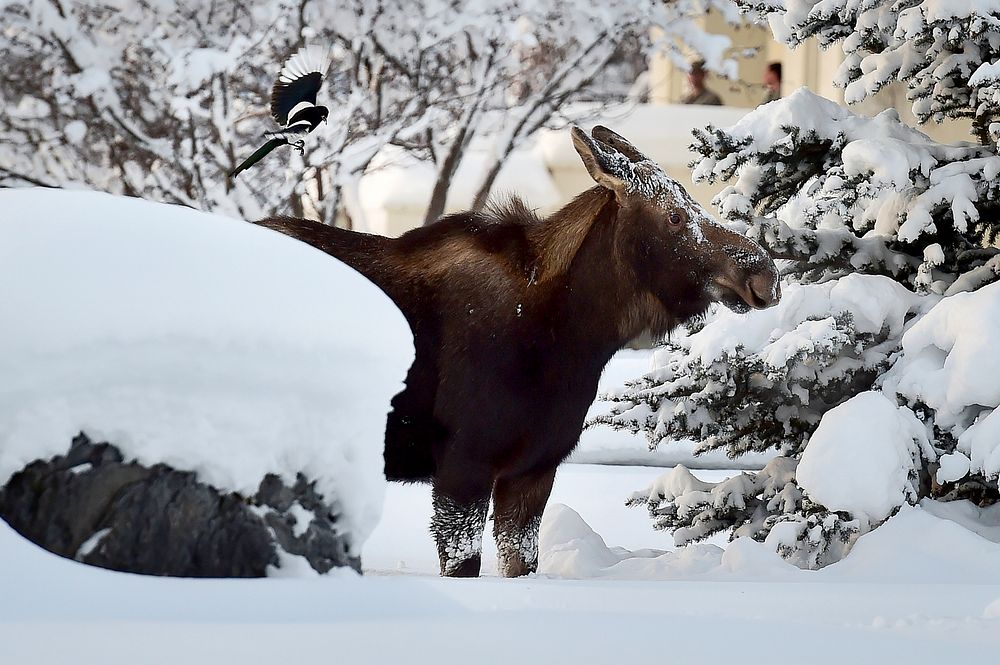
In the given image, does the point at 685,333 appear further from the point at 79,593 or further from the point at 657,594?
the point at 79,593

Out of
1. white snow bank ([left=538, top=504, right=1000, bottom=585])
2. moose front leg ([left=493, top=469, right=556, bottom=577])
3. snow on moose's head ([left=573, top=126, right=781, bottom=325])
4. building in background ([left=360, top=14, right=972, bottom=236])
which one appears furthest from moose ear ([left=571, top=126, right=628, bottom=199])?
building in background ([left=360, top=14, right=972, bottom=236])

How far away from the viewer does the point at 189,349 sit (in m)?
2.94

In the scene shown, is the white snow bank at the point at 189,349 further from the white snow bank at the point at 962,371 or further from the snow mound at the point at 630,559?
the white snow bank at the point at 962,371

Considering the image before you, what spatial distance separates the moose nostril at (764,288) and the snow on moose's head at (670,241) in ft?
0.13

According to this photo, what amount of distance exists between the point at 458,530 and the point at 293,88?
7.61 feet

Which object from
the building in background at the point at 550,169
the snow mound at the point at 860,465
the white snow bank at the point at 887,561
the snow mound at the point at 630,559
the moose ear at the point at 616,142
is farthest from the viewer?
the building in background at the point at 550,169

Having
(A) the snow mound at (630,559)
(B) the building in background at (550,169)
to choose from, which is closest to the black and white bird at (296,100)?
(A) the snow mound at (630,559)

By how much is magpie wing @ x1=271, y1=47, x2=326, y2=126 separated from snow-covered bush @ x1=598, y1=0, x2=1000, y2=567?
5.85ft

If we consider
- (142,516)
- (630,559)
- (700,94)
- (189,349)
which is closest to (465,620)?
(142,516)

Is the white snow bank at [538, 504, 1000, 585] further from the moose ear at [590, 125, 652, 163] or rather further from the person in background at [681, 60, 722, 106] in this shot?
the person in background at [681, 60, 722, 106]

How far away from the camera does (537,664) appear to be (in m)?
2.55

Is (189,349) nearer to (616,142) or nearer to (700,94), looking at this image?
(616,142)

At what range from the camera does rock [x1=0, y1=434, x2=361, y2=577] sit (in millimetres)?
2812

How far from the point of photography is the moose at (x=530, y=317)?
4.73 metres
